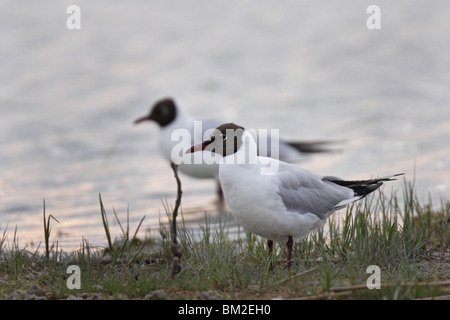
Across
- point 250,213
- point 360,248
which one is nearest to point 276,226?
point 250,213

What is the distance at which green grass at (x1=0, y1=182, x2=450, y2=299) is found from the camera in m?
4.55

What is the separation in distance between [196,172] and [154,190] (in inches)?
36.9

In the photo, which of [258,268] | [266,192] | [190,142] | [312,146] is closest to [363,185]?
[266,192]

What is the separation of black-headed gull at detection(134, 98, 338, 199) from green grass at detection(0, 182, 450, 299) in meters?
4.23

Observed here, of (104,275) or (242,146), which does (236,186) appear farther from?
(104,275)

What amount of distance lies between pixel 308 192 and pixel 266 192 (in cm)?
53

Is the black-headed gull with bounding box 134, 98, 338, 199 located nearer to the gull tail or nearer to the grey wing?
the gull tail

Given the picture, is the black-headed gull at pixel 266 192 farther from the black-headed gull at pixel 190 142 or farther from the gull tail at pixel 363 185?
the black-headed gull at pixel 190 142

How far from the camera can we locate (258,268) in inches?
211

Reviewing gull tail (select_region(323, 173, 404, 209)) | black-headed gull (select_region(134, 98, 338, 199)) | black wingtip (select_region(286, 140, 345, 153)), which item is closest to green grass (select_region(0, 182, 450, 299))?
gull tail (select_region(323, 173, 404, 209))
